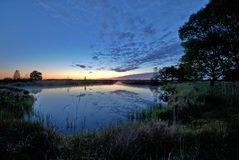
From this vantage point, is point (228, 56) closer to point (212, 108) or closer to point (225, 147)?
point (212, 108)

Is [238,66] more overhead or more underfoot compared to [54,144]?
more overhead

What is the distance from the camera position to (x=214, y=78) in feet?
62.8

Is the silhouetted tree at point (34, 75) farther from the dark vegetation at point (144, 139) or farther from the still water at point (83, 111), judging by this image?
the dark vegetation at point (144, 139)

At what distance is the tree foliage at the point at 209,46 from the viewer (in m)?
16.2

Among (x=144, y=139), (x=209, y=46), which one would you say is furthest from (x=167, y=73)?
(x=144, y=139)

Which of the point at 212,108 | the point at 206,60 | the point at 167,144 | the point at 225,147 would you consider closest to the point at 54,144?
the point at 167,144

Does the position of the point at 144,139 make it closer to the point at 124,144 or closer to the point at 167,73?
the point at 124,144

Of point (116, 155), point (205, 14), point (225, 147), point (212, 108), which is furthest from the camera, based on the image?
point (205, 14)

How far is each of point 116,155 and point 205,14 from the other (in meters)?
18.4

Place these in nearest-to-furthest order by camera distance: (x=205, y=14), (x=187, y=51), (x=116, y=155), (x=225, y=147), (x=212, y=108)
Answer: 1. (x=116, y=155)
2. (x=225, y=147)
3. (x=212, y=108)
4. (x=205, y=14)
5. (x=187, y=51)

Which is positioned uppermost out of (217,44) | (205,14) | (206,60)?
(205,14)

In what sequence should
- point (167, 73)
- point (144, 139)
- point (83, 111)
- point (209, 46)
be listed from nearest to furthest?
point (144, 139)
point (83, 111)
point (209, 46)
point (167, 73)

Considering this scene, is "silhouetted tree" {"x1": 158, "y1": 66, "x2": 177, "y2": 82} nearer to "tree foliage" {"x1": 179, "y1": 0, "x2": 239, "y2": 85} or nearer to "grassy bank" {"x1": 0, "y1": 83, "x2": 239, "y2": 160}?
"tree foliage" {"x1": 179, "y1": 0, "x2": 239, "y2": 85}

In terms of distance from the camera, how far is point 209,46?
1717 cm
